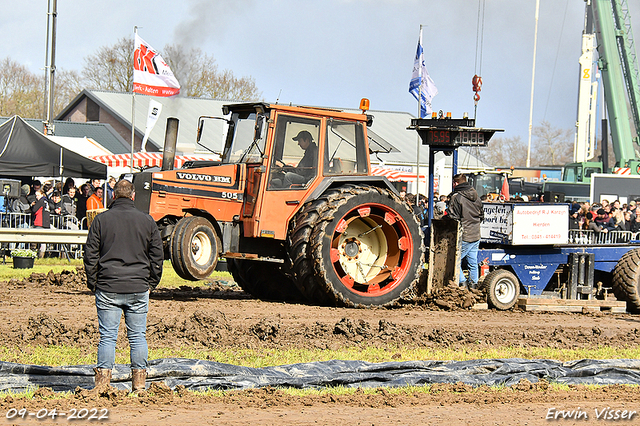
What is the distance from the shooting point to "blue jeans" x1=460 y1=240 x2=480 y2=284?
11.9m

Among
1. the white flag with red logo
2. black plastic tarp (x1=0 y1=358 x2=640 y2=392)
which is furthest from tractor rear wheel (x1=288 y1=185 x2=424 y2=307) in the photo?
the white flag with red logo

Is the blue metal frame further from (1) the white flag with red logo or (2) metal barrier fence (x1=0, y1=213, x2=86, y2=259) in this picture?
(1) the white flag with red logo

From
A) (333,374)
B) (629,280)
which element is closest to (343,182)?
(333,374)

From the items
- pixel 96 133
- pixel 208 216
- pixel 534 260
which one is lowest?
pixel 534 260

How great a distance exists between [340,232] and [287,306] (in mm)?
1390

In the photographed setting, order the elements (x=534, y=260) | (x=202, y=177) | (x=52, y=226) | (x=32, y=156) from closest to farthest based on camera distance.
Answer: (x=202, y=177)
(x=534, y=260)
(x=52, y=226)
(x=32, y=156)

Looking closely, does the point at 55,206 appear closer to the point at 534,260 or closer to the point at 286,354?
the point at 534,260

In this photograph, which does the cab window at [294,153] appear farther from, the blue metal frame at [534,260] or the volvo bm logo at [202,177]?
the blue metal frame at [534,260]

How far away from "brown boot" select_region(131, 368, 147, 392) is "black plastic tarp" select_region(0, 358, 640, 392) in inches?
8.6

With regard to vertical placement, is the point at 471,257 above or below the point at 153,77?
below

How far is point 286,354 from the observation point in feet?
26.0

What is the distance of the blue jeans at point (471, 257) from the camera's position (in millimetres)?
11875

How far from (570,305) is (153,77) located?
12.8 meters

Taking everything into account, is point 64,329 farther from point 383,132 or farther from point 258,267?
point 383,132
